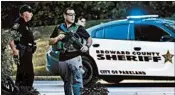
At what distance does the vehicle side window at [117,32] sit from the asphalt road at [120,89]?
77cm

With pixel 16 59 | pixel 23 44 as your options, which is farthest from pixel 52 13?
pixel 16 59

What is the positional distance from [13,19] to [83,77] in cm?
142

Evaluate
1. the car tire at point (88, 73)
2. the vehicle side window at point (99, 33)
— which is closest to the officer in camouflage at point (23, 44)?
the car tire at point (88, 73)

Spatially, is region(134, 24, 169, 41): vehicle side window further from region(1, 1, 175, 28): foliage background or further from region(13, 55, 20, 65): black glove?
region(13, 55, 20, 65): black glove

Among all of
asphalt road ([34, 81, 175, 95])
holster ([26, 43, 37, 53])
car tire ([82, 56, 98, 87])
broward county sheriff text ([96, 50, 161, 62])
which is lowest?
asphalt road ([34, 81, 175, 95])

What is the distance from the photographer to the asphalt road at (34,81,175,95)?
28.3 ft

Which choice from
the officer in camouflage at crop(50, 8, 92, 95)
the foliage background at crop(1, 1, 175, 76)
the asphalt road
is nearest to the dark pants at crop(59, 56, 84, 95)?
the officer in camouflage at crop(50, 8, 92, 95)

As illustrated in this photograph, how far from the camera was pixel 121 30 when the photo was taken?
8.59 m

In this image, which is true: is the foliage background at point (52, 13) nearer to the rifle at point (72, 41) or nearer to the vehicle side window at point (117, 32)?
A: the vehicle side window at point (117, 32)

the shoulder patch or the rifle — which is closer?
the rifle

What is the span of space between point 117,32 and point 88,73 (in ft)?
2.58

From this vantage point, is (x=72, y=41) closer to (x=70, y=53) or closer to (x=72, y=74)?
(x=70, y=53)

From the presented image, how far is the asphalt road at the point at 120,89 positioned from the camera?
863 centimetres

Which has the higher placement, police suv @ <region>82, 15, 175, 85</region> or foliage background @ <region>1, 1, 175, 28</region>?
foliage background @ <region>1, 1, 175, 28</region>
